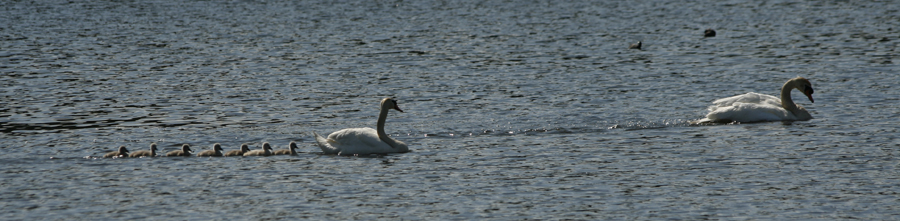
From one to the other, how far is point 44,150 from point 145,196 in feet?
16.0

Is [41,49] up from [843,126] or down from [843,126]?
up

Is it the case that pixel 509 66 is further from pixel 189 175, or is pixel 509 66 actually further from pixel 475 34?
pixel 189 175

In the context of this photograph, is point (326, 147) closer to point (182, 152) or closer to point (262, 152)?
point (262, 152)

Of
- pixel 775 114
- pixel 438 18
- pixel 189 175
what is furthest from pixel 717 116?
pixel 438 18

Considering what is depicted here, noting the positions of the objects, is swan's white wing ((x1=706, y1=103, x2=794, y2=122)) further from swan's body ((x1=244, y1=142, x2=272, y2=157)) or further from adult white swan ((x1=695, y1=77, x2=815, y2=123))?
swan's body ((x1=244, y1=142, x2=272, y2=157))

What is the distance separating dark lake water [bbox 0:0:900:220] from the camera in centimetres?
1564

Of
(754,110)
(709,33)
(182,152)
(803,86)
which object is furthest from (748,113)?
(709,33)

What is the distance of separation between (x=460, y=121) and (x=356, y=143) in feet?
13.1

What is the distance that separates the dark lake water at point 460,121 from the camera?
15.6 meters

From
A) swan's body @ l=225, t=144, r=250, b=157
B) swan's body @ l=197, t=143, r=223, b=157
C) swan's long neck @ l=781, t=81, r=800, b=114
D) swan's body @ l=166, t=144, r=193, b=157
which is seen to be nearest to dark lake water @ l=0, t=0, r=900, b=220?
swan's body @ l=166, t=144, r=193, b=157

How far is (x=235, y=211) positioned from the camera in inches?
600

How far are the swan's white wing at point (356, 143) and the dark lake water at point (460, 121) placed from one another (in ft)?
1.26

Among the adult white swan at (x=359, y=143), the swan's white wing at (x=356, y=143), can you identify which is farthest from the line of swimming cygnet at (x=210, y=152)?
the swan's white wing at (x=356, y=143)

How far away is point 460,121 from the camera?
23.5 m
